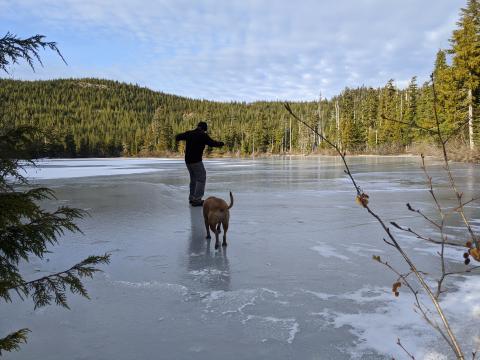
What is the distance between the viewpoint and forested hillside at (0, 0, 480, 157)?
4311 mm

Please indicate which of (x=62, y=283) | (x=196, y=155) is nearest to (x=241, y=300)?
(x=62, y=283)

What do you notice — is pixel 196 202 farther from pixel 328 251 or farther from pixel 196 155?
pixel 328 251

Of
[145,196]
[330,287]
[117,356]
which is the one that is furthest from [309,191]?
[117,356]

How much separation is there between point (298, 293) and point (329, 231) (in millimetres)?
2715

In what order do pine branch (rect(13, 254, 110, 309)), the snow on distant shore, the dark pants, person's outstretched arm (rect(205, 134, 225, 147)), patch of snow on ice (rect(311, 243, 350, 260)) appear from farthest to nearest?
the snow on distant shore
the dark pants
person's outstretched arm (rect(205, 134, 225, 147))
patch of snow on ice (rect(311, 243, 350, 260))
pine branch (rect(13, 254, 110, 309))

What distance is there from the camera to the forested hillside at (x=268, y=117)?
4311mm

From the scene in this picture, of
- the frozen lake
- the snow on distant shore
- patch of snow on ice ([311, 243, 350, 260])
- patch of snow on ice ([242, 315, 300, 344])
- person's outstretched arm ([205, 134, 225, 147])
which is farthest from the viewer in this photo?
the snow on distant shore

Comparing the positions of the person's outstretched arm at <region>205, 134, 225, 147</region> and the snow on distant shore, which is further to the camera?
the snow on distant shore

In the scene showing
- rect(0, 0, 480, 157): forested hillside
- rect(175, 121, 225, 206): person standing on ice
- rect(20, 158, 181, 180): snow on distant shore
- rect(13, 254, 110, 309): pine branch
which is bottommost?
rect(20, 158, 181, 180): snow on distant shore

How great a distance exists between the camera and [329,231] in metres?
5.90

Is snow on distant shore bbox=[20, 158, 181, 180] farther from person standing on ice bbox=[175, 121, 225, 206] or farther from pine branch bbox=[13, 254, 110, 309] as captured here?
pine branch bbox=[13, 254, 110, 309]

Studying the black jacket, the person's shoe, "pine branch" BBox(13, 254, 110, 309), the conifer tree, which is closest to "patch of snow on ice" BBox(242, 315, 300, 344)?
"pine branch" BBox(13, 254, 110, 309)

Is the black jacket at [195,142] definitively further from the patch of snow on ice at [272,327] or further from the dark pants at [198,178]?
the patch of snow on ice at [272,327]

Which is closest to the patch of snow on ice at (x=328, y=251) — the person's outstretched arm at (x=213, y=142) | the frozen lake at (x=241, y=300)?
the frozen lake at (x=241, y=300)
